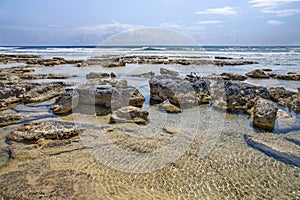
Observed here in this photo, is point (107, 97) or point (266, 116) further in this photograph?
point (107, 97)

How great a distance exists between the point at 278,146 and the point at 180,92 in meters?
4.85

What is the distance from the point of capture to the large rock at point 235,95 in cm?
892

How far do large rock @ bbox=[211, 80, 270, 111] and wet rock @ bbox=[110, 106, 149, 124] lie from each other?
351 cm

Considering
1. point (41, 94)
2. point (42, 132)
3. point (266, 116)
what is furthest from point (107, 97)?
point (266, 116)

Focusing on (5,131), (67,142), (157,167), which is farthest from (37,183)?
(5,131)

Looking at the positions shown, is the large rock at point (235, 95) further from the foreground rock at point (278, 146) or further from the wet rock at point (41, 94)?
the wet rock at point (41, 94)

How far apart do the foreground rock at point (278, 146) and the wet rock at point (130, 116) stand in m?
3.20

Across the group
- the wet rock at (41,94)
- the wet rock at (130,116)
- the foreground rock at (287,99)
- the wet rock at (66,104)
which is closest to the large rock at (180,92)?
the wet rock at (130,116)

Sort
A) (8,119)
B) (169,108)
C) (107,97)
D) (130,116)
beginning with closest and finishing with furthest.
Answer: (8,119)
(130,116)
(169,108)
(107,97)

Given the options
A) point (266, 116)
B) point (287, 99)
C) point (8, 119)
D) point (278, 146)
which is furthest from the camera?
point (287, 99)

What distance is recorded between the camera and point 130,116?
720 cm

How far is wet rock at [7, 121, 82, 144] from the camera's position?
5.58m

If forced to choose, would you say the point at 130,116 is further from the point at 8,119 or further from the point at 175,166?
the point at 8,119

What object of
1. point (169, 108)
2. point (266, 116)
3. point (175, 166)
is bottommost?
point (175, 166)
